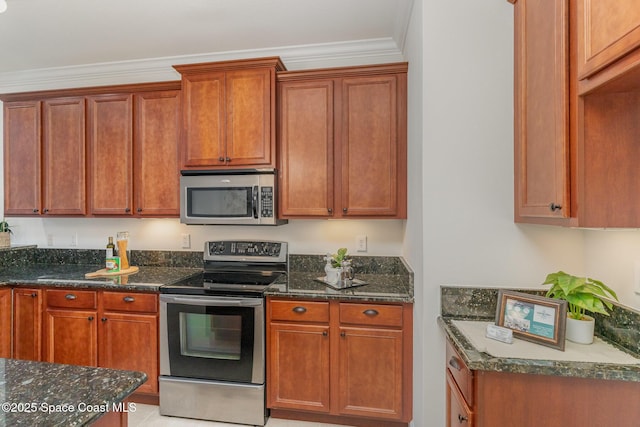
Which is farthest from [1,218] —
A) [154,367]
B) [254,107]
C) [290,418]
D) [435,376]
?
[435,376]

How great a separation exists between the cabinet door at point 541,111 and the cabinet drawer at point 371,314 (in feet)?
2.94

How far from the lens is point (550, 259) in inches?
62.3

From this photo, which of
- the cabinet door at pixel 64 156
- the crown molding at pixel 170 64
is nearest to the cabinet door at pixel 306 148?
the crown molding at pixel 170 64

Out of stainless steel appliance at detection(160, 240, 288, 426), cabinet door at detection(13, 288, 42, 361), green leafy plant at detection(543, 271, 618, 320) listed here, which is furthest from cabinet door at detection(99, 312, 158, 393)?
green leafy plant at detection(543, 271, 618, 320)

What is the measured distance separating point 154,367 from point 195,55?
255cm

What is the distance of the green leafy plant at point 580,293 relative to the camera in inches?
49.4

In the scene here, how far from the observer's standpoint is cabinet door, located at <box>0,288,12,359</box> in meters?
2.41

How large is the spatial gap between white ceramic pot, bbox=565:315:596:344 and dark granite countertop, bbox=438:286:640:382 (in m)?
0.05

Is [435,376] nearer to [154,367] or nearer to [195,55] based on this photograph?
[154,367]

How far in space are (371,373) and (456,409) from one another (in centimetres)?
70

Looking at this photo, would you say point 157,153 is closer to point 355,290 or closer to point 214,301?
point 214,301

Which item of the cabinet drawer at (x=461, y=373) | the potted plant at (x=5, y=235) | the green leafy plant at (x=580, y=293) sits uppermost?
the potted plant at (x=5, y=235)

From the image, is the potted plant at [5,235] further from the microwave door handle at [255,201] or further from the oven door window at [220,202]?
the microwave door handle at [255,201]

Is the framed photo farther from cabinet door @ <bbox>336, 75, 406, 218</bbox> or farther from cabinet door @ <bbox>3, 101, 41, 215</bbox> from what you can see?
cabinet door @ <bbox>3, 101, 41, 215</bbox>
